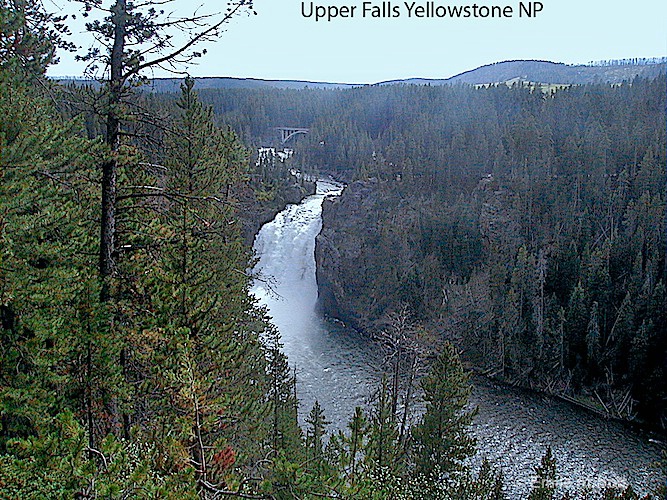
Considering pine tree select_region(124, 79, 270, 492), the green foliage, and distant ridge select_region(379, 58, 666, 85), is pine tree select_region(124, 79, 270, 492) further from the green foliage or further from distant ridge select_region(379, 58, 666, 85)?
distant ridge select_region(379, 58, 666, 85)

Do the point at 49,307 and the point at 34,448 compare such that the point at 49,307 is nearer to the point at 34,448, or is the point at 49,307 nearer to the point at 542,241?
the point at 34,448

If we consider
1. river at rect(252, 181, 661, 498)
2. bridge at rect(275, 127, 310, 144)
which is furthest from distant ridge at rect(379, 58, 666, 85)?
river at rect(252, 181, 661, 498)

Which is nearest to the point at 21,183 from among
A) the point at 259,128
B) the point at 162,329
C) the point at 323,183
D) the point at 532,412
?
the point at 162,329

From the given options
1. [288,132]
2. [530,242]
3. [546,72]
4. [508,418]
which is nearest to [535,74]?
[546,72]

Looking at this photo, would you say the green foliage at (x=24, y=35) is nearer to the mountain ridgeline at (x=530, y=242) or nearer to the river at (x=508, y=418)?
the river at (x=508, y=418)

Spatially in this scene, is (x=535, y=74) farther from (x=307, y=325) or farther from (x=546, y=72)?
(x=307, y=325)

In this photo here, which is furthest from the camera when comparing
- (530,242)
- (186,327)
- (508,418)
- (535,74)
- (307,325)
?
(535,74)

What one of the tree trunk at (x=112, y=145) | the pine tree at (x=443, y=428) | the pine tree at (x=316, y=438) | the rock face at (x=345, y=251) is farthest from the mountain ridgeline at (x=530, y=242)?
the tree trunk at (x=112, y=145)
